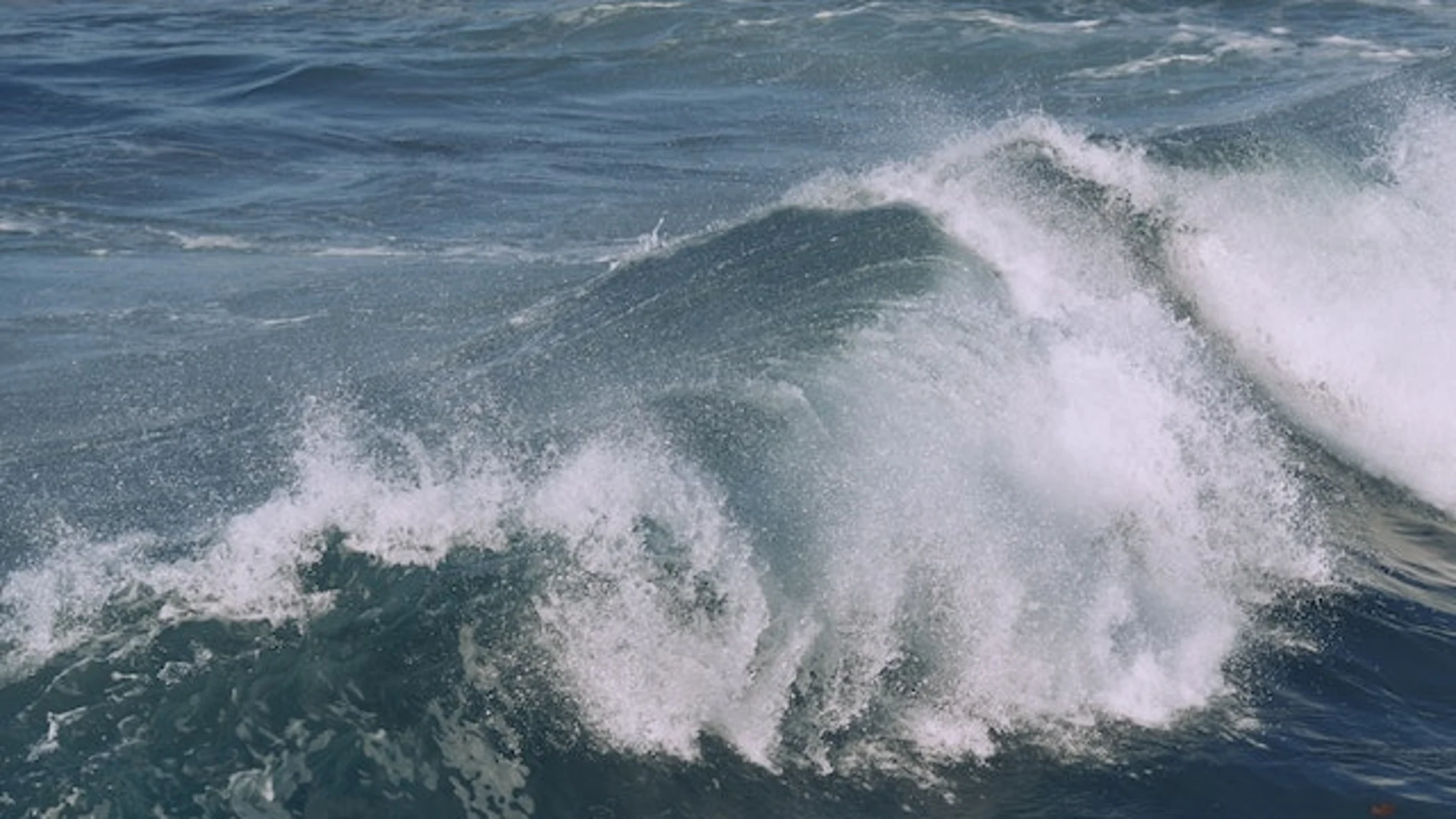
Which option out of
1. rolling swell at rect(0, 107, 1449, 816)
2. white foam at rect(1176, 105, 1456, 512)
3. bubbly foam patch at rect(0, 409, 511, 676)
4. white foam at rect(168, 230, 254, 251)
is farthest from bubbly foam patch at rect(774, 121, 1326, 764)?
white foam at rect(168, 230, 254, 251)

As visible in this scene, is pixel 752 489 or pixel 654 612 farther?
pixel 752 489

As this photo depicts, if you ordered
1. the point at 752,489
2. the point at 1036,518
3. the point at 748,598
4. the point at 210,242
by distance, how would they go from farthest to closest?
the point at 210,242 → the point at 1036,518 → the point at 752,489 → the point at 748,598

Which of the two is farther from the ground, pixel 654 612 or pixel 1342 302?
pixel 654 612

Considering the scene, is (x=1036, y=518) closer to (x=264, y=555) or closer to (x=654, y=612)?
(x=654, y=612)

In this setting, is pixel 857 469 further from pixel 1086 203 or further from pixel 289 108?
pixel 289 108

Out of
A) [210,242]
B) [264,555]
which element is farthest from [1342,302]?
[210,242]

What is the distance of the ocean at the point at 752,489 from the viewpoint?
8828mm

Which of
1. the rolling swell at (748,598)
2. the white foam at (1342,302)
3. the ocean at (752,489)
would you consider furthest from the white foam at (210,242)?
the white foam at (1342,302)

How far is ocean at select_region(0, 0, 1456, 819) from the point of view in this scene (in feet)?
29.0

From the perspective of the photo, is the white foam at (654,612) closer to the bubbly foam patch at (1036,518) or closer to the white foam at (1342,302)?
the bubbly foam patch at (1036,518)

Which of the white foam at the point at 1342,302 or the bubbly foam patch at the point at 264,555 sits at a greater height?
the bubbly foam patch at the point at 264,555

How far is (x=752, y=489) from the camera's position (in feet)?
34.8

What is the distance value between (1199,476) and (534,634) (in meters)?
4.66

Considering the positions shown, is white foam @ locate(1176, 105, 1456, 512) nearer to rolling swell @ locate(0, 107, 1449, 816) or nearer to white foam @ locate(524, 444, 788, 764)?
rolling swell @ locate(0, 107, 1449, 816)
